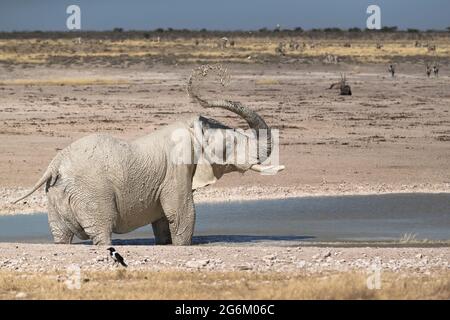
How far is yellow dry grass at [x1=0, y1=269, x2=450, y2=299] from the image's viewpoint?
9.64 m

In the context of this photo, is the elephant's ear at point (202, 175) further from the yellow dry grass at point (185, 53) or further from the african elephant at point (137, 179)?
the yellow dry grass at point (185, 53)

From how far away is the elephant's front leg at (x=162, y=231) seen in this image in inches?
563

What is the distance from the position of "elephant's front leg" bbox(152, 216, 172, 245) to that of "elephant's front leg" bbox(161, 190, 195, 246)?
Result: 36 centimetres

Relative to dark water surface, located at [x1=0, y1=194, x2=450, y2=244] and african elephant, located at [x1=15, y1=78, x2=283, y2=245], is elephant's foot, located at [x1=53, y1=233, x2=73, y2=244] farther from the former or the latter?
dark water surface, located at [x1=0, y1=194, x2=450, y2=244]

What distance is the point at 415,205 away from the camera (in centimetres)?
1805

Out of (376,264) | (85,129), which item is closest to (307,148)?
(85,129)

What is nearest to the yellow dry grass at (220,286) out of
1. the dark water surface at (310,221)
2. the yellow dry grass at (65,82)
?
the dark water surface at (310,221)

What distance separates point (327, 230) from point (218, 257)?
12.6 ft

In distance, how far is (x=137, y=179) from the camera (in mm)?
13734

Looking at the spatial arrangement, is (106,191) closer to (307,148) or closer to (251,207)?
(251,207)

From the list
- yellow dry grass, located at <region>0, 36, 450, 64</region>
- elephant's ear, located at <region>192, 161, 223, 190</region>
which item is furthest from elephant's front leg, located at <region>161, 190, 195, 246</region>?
yellow dry grass, located at <region>0, 36, 450, 64</region>

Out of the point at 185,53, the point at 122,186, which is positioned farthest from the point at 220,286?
the point at 185,53
